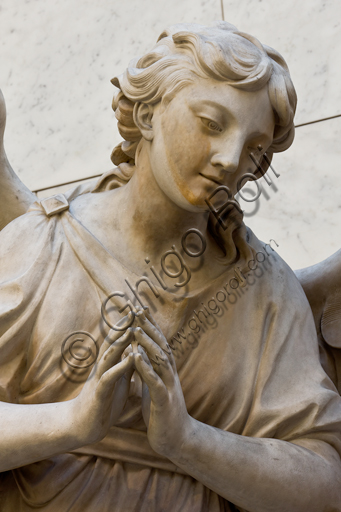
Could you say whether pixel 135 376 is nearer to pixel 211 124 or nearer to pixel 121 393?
pixel 121 393

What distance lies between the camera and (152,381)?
2381 mm

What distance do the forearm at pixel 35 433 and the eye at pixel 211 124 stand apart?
75 centimetres

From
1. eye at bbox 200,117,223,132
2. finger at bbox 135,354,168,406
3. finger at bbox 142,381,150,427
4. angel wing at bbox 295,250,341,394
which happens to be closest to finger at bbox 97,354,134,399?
finger at bbox 135,354,168,406

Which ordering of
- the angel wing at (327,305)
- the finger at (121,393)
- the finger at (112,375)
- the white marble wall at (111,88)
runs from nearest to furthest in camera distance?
the finger at (112,375)
the finger at (121,393)
the angel wing at (327,305)
the white marble wall at (111,88)

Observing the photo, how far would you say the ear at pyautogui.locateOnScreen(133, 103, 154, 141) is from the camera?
2.77 metres

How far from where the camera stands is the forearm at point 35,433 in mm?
2449

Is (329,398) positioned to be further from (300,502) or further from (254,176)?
(254,176)

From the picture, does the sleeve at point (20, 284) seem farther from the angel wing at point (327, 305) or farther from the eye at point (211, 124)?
the angel wing at point (327, 305)

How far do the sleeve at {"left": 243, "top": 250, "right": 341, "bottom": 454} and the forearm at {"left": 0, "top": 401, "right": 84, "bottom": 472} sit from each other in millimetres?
511

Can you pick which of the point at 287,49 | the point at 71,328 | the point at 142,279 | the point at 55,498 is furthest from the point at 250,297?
the point at 287,49

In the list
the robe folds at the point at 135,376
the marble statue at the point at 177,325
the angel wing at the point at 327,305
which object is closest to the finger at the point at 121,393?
the marble statue at the point at 177,325

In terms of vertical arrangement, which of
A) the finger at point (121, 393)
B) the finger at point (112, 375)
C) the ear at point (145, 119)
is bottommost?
the finger at point (121, 393)

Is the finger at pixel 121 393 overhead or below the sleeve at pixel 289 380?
overhead

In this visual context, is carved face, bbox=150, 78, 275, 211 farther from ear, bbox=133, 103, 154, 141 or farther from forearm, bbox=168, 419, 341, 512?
forearm, bbox=168, 419, 341, 512
